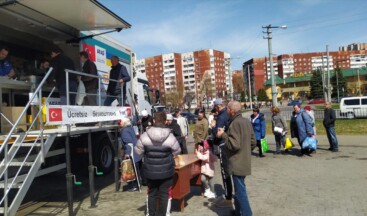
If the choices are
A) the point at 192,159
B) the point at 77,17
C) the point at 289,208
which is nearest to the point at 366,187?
the point at 289,208

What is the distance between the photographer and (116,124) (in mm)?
9344

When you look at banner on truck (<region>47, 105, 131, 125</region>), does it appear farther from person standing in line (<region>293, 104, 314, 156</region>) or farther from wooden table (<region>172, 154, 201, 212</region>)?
person standing in line (<region>293, 104, 314, 156</region>)

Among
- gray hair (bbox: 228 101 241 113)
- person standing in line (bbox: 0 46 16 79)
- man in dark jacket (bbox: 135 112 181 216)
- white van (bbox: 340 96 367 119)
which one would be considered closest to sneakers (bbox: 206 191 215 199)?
man in dark jacket (bbox: 135 112 181 216)

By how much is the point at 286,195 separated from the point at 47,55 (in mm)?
6672

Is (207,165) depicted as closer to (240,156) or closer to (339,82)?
(240,156)

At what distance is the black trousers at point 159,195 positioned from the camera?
5.56 meters

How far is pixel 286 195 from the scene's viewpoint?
24.3 ft

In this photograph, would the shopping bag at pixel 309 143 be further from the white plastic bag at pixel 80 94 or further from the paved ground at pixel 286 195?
the white plastic bag at pixel 80 94

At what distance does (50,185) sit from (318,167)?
7.25m

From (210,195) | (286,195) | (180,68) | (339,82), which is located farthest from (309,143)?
(180,68)

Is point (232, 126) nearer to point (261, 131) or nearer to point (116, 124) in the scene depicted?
point (116, 124)

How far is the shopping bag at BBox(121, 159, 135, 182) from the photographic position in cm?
816

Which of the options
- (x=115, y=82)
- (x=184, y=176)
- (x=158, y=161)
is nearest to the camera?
(x=158, y=161)

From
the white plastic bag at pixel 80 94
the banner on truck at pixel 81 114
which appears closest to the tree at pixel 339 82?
the banner on truck at pixel 81 114
